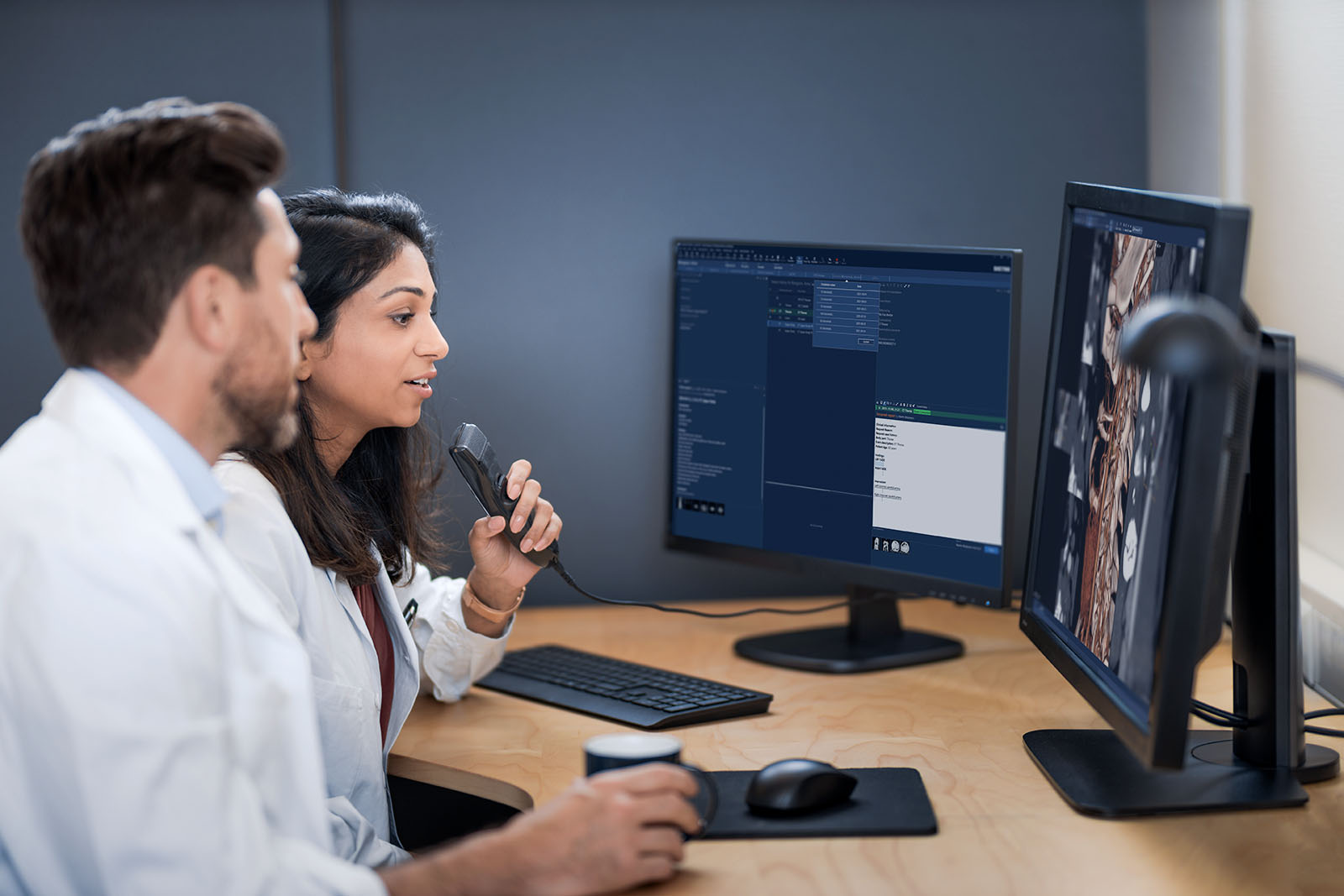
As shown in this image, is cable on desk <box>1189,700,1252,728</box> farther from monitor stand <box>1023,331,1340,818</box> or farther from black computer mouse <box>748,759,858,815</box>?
black computer mouse <box>748,759,858,815</box>

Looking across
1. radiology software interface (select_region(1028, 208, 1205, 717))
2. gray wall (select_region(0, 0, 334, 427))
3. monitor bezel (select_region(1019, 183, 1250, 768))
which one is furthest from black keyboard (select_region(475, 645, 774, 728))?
gray wall (select_region(0, 0, 334, 427))

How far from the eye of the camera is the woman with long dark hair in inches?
51.6

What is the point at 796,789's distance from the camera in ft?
3.62

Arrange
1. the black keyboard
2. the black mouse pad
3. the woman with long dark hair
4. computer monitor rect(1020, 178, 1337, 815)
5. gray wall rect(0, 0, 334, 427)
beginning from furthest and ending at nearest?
gray wall rect(0, 0, 334, 427)
the black keyboard
the woman with long dark hair
the black mouse pad
computer monitor rect(1020, 178, 1337, 815)

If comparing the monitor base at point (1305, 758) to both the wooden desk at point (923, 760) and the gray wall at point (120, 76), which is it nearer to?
the wooden desk at point (923, 760)

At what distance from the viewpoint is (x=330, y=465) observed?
156 centimetres

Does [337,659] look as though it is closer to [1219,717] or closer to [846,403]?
[846,403]

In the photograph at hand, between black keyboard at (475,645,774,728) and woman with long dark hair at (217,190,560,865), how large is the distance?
60 mm

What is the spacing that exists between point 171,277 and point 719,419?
0.95m

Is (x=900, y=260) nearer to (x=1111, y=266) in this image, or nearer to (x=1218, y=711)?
(x=1111, y=266)


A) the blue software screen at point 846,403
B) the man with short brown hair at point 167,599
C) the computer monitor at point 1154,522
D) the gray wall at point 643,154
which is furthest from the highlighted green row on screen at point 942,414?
the man with short brown hair at point 167,599

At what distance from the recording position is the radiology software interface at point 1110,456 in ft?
3.32

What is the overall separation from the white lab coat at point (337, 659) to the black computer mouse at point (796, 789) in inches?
16.1

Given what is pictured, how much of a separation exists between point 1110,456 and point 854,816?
1.29 feet
